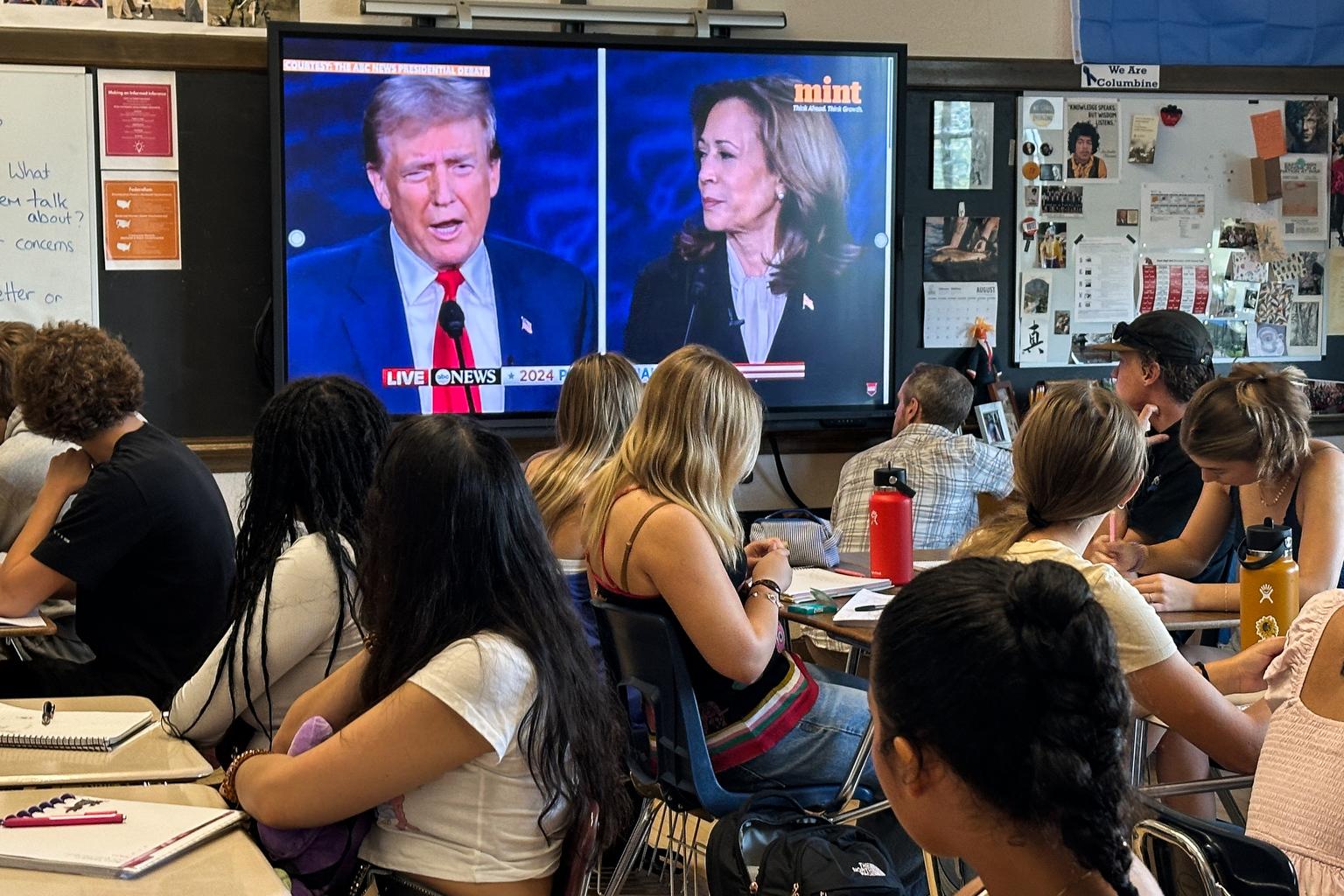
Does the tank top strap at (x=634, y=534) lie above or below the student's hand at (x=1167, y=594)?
above

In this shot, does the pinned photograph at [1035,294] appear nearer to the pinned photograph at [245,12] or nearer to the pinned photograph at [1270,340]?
the pinned photograph at [1270,340]

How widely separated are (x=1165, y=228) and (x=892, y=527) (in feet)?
9.06

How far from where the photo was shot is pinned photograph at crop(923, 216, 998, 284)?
16.5ft

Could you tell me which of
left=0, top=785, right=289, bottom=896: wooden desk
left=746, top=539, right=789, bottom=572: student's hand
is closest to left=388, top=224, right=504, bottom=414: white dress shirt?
left=746, top=539, right=789, bottom=572: student's hand

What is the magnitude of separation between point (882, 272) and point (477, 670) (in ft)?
11.2

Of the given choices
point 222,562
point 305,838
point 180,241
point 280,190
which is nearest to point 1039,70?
point 280,190

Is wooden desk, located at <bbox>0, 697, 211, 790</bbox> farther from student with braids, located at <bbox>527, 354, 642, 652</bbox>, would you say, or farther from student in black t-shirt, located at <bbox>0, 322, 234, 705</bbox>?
student with braids, located at <bbox>527, 354, 642, 652</bbox>

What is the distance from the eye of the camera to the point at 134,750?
2.10 m

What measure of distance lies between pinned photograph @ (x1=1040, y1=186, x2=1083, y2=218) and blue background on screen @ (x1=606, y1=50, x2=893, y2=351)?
93cm

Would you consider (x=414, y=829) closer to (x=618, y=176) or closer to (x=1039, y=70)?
(x=618, y=176)

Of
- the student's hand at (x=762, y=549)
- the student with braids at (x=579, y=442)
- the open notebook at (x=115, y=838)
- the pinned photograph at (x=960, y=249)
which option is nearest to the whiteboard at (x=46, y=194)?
the student with braids at (x=579, y=442)

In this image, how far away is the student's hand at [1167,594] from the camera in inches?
112

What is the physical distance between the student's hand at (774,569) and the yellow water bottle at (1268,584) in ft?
2.73

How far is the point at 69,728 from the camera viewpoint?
2.16 metres
